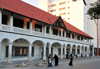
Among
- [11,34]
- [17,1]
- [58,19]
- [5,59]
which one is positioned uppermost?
[17,1]

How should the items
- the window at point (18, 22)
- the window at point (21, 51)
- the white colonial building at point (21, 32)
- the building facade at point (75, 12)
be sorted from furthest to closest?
the building facade at point (75, 12), the window at point (21, 51), the window at point (18, 22), the white colonial building at point (21, 32)

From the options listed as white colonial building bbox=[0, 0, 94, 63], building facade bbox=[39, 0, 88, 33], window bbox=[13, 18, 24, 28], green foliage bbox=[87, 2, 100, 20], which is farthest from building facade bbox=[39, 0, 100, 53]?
green foliage bbox=[87, 2, 100, 20]

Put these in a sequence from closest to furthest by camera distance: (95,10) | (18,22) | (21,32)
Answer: (95,10) → (21,32) → (18,22)

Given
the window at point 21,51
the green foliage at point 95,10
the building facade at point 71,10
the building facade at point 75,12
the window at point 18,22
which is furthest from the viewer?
the building facade at point 75,12

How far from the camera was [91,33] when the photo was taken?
62.2 metres

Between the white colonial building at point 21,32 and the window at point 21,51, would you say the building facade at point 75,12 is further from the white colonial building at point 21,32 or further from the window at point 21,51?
the window at point 21,51

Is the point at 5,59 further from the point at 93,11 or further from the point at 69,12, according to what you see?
the point at 69,12

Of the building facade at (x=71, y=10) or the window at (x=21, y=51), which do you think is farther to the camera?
the building facade at (x=71, y=10)

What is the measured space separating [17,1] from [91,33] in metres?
48.2

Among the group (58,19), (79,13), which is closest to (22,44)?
(58,19)

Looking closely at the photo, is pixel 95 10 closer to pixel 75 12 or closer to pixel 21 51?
pixel 21 51

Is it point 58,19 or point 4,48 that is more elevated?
point 58,19

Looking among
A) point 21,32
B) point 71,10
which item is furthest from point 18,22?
point 71,10

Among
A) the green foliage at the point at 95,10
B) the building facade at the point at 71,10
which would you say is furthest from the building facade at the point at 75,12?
the green foliage at the point at 95,10
